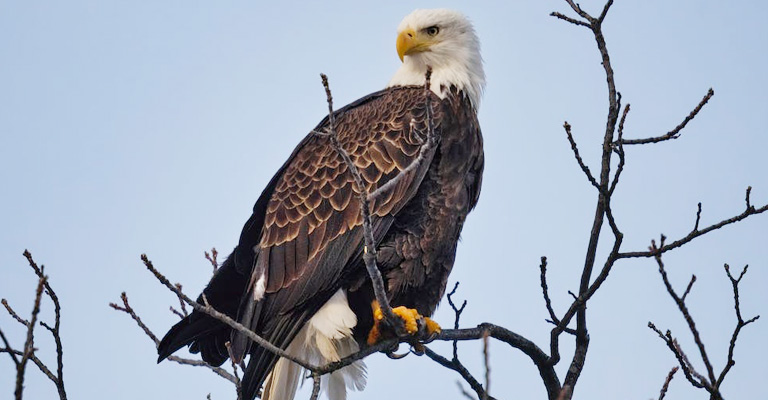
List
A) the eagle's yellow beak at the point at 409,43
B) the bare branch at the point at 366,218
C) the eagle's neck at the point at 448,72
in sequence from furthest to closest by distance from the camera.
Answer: the eagle's yellow beak at the point at 409,43 → the eagle's neck at the point at 448,72 → the bare branch at the point at 366,218

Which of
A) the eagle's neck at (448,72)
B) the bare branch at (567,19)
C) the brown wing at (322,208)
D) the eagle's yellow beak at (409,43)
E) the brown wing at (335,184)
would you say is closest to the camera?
the bare branch at (567,19)

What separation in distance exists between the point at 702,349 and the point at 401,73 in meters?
2.95

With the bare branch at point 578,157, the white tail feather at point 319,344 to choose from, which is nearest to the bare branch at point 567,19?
the bare branch at point 578,157

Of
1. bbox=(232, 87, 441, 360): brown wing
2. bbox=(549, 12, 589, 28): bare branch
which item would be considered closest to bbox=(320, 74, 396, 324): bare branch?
bbox=(232, 87, 441, 360): brown wing

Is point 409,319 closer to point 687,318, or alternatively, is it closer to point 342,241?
point 342,241

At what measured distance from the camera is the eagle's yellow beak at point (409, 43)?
5.70 meters

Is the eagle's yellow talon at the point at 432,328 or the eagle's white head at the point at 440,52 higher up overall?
the eagle's white head at the point at 440,52

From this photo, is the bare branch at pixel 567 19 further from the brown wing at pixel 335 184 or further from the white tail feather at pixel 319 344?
the white tail feather at pixel 319 344

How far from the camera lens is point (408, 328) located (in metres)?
4.56

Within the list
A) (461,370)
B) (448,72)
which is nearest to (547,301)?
(461,370)

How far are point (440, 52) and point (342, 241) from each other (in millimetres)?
1605

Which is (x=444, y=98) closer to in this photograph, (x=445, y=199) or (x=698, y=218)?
(x=445, y=199)

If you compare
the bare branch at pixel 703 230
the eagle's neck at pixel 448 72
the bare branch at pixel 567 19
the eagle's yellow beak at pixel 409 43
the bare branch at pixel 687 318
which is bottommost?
the bare branch at pixel 687 318

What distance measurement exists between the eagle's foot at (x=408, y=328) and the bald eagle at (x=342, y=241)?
0.13ft
